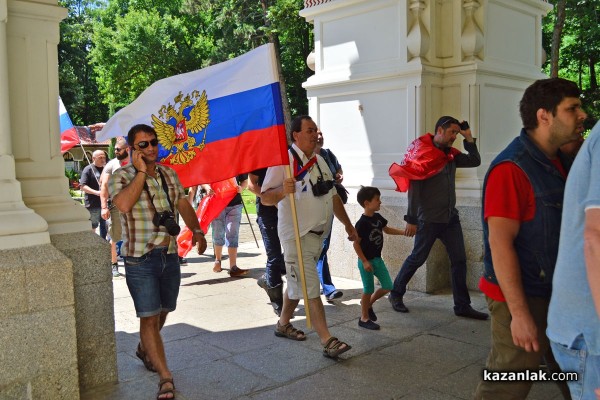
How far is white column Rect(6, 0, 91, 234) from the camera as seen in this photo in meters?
3.91

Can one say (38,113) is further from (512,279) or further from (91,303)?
(512,279)

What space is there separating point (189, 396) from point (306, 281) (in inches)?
50.2

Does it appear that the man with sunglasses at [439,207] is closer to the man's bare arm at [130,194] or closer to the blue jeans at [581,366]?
the man's bare arm at [130,194]

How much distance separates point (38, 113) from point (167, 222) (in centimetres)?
120

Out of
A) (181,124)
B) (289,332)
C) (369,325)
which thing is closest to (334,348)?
(289,332)

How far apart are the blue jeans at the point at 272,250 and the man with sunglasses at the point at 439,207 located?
4.07 ft

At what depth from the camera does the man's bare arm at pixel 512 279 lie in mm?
2576

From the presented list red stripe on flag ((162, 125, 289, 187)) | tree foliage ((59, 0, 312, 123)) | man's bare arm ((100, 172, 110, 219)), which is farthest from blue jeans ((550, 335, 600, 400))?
tree foliage ((59, 0, 312, 123))

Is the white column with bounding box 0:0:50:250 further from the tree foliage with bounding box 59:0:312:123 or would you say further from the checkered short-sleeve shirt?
the tree foliage with bounding box 59:0:312:123

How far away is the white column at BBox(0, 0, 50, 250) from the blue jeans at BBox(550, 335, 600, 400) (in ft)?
9.98

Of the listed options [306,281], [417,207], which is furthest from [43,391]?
[417,207]

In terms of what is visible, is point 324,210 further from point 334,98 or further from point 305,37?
point 305,37

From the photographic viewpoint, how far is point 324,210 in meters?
4.83

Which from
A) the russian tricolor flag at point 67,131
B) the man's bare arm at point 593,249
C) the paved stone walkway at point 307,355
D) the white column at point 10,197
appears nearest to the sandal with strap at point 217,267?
the paved stone walkway at point 307,355
